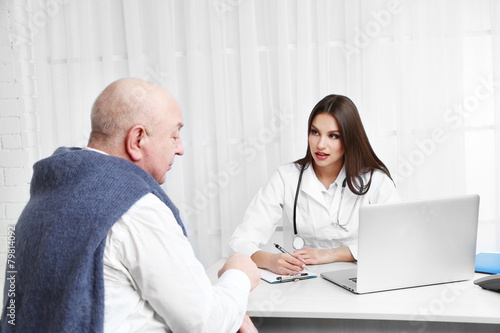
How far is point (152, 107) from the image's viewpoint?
1.33 metres

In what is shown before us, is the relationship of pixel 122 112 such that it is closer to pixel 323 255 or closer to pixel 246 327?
pixel 246 327

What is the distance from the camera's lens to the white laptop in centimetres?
164

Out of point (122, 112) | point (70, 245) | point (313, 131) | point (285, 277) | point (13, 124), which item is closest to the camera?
point (70, 245)

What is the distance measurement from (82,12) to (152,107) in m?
2.18

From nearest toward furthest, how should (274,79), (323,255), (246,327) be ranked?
1. (246,327)
2. (323,255)
3. (274,79)

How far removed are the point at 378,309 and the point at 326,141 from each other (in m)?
1.06

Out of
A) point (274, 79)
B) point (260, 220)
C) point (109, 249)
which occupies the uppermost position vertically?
point (274, 79)

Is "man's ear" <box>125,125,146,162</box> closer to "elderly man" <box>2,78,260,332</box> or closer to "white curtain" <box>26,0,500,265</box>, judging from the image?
"elderly man" <box>2,78,260,332</box>

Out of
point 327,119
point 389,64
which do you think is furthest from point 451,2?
point 327,119

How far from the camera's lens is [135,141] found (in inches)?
51.6

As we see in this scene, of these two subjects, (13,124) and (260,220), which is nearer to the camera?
(260,220)

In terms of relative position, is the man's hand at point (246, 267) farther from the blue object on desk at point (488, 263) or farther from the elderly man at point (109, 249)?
the blue object on desk at point (488, 263)

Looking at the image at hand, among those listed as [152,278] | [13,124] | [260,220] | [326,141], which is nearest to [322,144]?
[326,141]

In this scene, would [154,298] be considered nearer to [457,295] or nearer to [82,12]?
[457,295]
